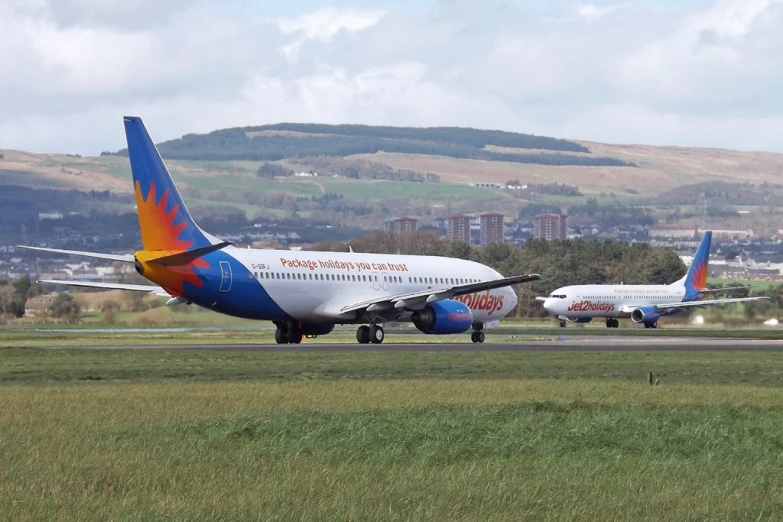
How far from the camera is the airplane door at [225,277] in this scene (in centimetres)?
5056

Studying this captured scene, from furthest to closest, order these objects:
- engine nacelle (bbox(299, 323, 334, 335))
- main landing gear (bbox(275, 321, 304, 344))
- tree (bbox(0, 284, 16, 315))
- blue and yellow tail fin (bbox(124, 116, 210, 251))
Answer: tree (bbox(0, 284, 16, 315)) < engine nacelle (bbox(299, 323, 334, 335)) < main landing gear (bbox(275, 321, 304, 344)) < blue and yellow tail fin (bbox(124, 116, 210, 251))

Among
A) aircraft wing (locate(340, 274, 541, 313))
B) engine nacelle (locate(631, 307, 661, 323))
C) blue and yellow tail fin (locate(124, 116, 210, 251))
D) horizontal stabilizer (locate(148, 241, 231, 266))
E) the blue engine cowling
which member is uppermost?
blue and yellow tail fin (locate(124, 116, 210, 251))

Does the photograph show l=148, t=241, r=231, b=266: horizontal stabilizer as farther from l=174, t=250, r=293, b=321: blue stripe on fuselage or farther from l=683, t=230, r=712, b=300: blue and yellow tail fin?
l=683, t=230, r=712, b=300: blue and yellow tail fin

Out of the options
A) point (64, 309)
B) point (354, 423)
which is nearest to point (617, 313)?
point (64, 309)

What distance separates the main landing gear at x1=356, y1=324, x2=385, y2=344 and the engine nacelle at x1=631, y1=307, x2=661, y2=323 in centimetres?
4346

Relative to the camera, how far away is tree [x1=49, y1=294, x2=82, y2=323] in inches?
3590

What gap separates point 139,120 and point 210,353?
365 inches

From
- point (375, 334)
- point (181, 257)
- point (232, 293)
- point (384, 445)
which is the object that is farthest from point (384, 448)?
point (375, 334)

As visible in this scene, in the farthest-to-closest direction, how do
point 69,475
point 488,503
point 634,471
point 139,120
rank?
point 139,120, point 634,471, point 69,475, point 488,503

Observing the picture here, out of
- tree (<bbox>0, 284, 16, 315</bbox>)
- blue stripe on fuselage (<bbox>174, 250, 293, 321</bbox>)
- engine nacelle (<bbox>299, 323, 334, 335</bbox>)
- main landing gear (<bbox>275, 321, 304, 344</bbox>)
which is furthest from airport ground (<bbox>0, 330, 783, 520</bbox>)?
tree (<bbox>0, 284, 16, 315</bbox>)

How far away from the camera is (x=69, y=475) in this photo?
16812 millimetres

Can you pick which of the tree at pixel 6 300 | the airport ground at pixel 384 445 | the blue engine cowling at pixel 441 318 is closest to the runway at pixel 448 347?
the blue engine cowling at pixel 441 318

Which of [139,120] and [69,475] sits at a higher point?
[139,120]

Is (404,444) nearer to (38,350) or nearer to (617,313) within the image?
(38,350)
